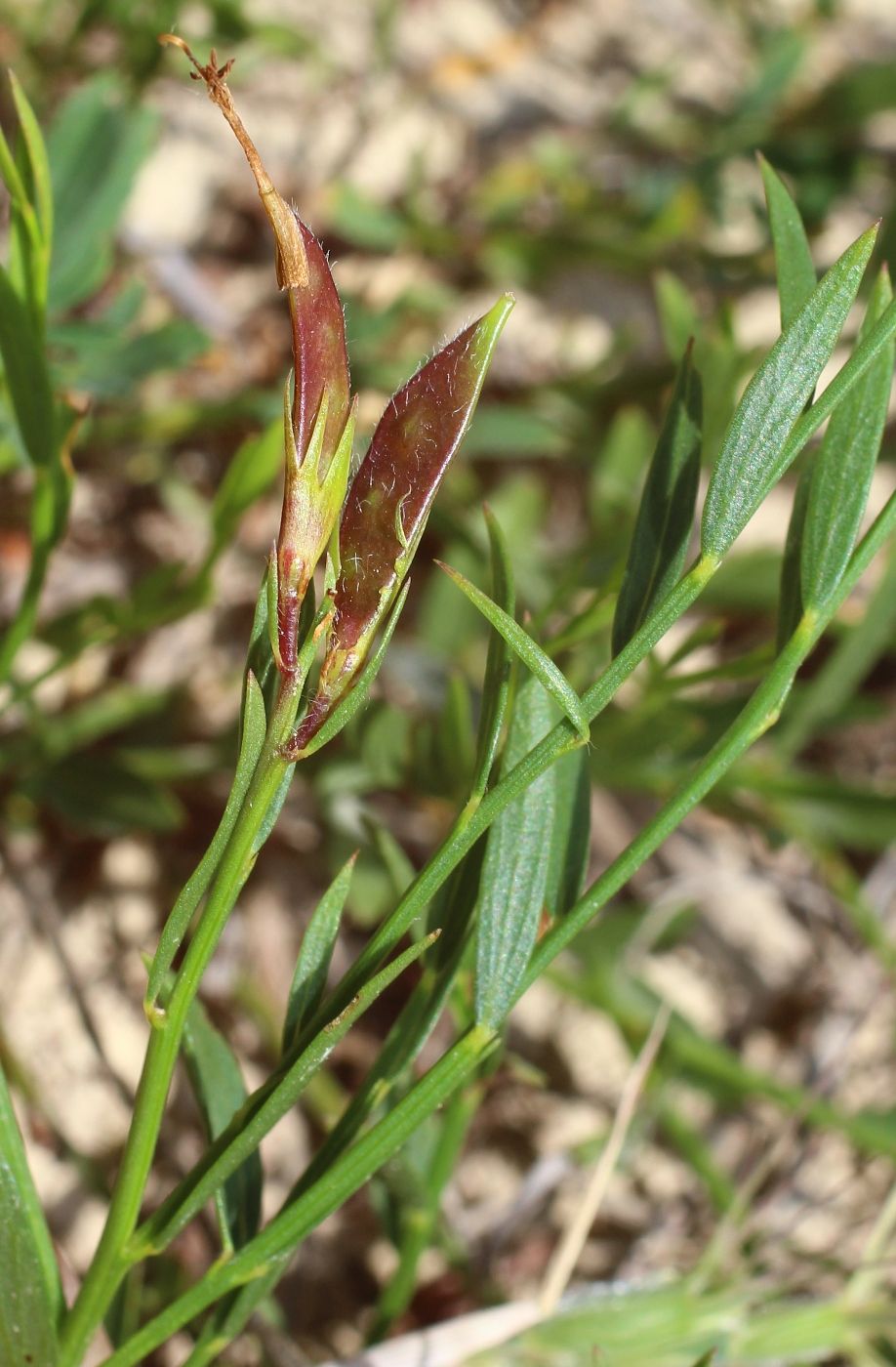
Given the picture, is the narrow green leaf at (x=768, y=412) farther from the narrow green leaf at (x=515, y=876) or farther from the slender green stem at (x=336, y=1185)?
the slender green stem at (x=336, y=1185)

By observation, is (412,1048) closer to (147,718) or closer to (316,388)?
(316,388)

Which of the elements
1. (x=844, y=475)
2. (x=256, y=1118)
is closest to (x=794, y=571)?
(x=844, y=475)

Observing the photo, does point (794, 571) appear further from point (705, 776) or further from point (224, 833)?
point (224, 833)

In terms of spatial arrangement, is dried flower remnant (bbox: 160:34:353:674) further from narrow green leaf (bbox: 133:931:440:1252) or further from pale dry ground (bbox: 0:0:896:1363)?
pale dry ground (bbox: 0:0:896:1363)

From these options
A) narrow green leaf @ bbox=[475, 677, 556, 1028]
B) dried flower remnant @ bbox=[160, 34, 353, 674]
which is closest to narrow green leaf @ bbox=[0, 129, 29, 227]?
dried flower remnant @ bbox=[160, 34, 353, 674]

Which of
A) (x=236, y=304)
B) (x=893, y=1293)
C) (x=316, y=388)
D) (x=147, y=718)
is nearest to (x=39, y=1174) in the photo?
(x=147, y=718)
